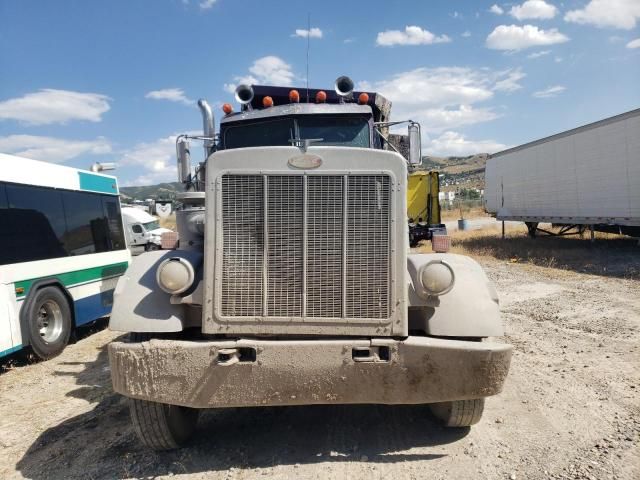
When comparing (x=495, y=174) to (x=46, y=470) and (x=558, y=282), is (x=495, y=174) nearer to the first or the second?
(x=558, y=282)

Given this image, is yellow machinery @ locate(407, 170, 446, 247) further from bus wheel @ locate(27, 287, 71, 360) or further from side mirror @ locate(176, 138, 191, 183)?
side mirror @ locate(176, 138, 191, 183)

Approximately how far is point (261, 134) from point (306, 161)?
6.56ft

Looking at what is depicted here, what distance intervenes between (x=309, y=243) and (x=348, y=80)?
275cm

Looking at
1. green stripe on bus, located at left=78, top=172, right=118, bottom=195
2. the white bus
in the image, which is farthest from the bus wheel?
green stripe on bus, located at left=78, top=172, right=118, bottom=195

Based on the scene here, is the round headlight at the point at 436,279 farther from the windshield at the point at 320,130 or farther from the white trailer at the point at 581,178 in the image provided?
the white trailer at the point at 581,178

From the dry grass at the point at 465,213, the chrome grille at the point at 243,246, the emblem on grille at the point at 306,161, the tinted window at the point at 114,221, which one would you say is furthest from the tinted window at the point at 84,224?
the dry grass at the point at 465,213

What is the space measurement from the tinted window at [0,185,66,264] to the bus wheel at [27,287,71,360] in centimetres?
58

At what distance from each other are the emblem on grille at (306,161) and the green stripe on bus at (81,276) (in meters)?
4.83

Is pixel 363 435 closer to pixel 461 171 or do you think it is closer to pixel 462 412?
pixel 462 412

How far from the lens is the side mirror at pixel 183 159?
510 cm

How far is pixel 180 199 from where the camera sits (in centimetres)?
425

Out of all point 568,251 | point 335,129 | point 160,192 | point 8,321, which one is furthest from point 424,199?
point 160,192

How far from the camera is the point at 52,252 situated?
271 inches

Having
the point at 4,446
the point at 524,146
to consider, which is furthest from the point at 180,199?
the point at 524,146
